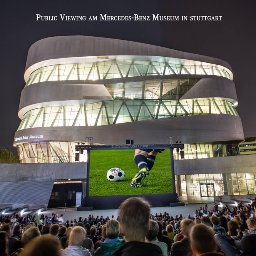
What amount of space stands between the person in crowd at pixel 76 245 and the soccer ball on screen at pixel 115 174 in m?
30.9

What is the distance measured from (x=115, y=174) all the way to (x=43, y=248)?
33811 millimetres

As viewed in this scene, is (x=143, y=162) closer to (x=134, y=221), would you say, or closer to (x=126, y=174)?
(x=126, y=174)

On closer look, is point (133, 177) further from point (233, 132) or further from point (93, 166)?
point (233, 132)

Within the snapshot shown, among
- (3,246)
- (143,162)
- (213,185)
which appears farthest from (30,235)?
(213,185)

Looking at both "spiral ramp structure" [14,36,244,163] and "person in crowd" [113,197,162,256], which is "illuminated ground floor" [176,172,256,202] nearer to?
"spiral ramp structure" [14,36,244,163]

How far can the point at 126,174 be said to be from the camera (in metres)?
36.0

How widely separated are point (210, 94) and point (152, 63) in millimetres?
13663

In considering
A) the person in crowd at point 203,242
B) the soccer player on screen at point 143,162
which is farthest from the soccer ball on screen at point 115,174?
the person in crowd at point 203,242

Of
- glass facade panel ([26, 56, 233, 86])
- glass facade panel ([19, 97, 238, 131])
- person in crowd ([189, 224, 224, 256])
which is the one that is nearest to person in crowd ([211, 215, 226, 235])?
person in crowd ([189, 224, 224, 256])

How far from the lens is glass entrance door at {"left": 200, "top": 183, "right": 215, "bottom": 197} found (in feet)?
168

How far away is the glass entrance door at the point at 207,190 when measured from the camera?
51188 mm

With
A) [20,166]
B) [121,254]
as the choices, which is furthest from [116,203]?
[121,254]

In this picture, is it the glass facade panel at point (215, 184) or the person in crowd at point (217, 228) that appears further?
the glass facade panel at point (215, 184)

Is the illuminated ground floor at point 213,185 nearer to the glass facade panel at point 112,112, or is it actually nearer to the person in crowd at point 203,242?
the glass facade panel at point 112,112
